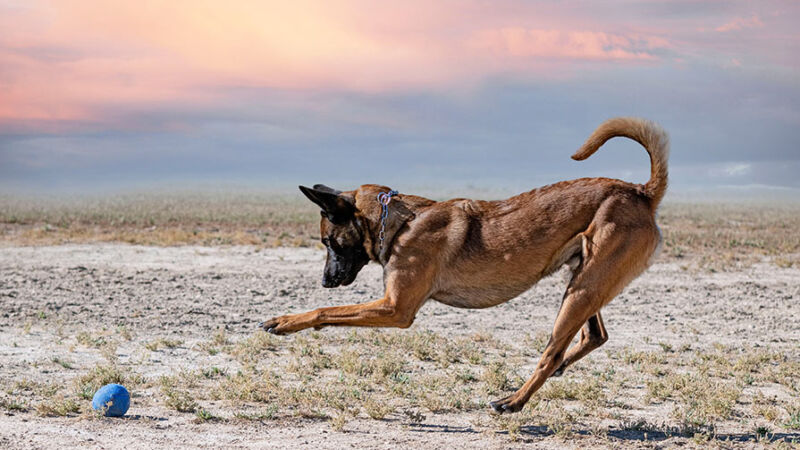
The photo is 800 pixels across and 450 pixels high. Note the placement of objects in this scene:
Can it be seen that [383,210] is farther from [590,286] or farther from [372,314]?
[590,286]

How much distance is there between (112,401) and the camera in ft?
21.3

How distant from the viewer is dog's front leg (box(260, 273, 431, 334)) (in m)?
5.61

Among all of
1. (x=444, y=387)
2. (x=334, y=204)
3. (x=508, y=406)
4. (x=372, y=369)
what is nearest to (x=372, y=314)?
(x=334, y=204)

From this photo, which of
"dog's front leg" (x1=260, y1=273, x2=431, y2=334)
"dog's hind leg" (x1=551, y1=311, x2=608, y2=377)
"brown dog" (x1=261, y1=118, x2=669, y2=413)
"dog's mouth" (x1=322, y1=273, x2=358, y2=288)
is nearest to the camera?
"dog's front leg" (x1=260, y1=273, x2=431, y2=334)

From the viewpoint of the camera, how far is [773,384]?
8203 millimetres

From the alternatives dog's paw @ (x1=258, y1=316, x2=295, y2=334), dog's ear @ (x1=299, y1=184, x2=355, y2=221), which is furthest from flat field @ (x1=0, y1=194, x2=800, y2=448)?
dog's ear @ (x1=299, y1=184, x2=355, y2=221)

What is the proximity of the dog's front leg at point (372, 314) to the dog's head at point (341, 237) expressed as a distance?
0.45m

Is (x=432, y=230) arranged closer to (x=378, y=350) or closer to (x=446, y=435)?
(x=446, y=435)

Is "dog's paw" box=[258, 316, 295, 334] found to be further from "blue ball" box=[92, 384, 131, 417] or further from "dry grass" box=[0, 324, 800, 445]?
"blue ball" box=[92, 384, 131, 417]

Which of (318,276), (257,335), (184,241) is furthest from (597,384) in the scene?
(184,241)

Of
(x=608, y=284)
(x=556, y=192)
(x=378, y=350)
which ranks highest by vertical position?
(x=556, y=192)

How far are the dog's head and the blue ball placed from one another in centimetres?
200

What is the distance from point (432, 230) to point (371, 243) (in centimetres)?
49

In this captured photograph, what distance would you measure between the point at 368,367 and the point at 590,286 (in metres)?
3.36
